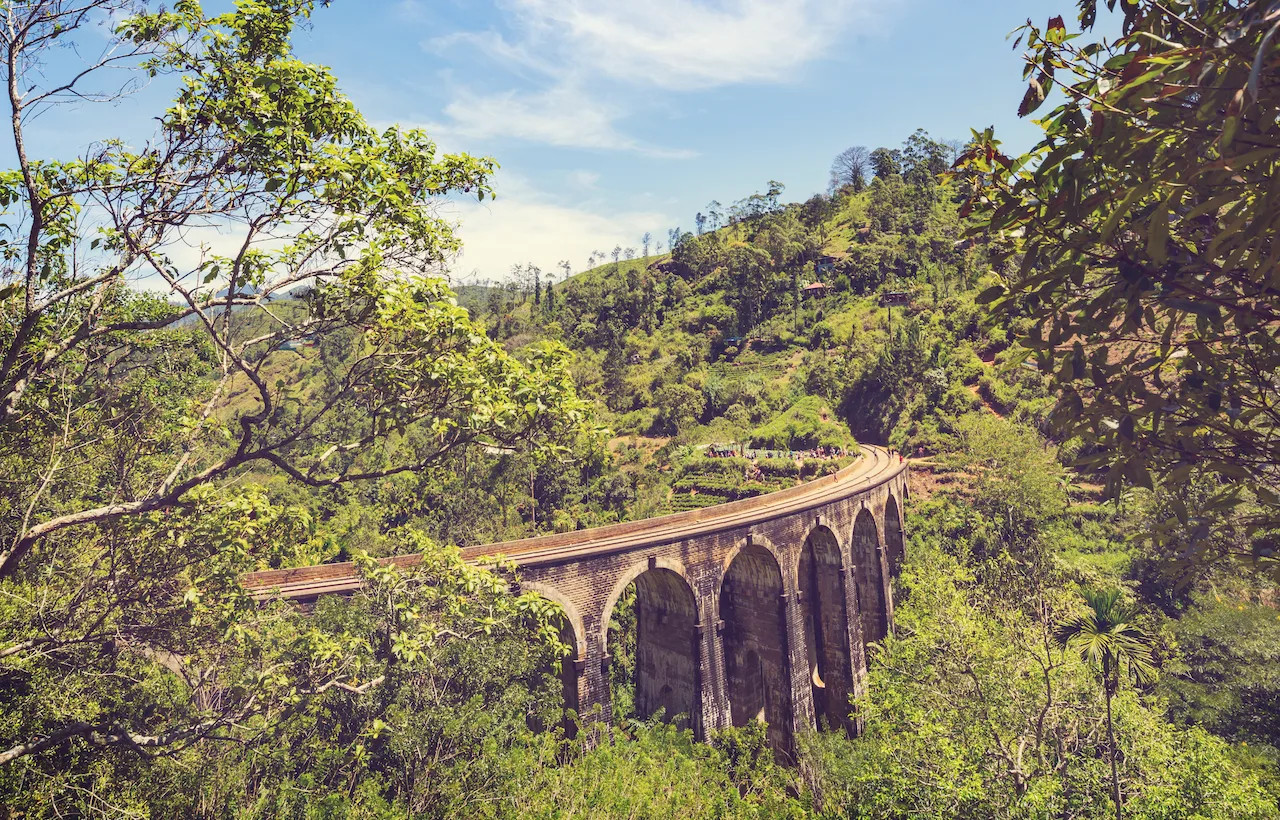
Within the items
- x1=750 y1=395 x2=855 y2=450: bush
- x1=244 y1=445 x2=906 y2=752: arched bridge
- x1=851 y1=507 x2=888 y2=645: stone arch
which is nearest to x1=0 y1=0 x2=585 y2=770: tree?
x1=244 y1=445 x2=906 y2=752: arched bridge

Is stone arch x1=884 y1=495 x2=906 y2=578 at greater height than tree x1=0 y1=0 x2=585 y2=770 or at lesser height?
lesser

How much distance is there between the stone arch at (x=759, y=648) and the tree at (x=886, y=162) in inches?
3696

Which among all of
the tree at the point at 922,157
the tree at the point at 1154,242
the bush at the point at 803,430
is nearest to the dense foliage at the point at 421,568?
the tree at the point at 1154,242

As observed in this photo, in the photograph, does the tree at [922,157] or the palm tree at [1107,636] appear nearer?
the palm tree at [1107,636]

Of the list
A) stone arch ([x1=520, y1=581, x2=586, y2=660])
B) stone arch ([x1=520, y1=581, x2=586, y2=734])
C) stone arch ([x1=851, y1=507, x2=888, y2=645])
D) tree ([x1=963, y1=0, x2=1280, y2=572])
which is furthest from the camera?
stone arch ([x1=851, y1=507, x2=888, y2=645])

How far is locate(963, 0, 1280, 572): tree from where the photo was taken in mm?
2887

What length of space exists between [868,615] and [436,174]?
107ft

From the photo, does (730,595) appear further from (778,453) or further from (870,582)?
(778,453)

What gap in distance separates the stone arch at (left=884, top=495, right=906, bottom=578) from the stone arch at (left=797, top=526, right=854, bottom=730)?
6735 millimetres

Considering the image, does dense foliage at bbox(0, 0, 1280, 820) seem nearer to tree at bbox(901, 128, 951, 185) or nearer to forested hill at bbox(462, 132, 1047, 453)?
forested hill at bbox(462, 132, 1047, 453)

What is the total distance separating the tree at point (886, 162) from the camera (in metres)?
104

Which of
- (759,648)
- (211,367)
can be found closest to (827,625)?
(759,648)

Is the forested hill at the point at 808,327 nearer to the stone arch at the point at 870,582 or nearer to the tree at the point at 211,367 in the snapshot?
the stone arch at the point at 870,582

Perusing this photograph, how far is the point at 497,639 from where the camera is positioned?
16.5m
